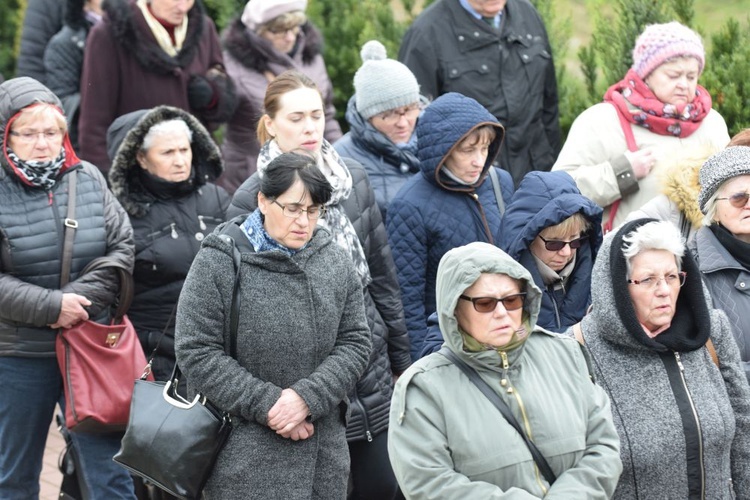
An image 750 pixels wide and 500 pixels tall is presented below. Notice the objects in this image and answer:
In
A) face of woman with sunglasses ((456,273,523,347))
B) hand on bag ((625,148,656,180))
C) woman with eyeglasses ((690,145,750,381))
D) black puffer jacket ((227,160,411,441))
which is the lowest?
black puffer jacket ((227,160,411,441))

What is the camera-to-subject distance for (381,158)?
244 inches

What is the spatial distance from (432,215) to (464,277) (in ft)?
5.66

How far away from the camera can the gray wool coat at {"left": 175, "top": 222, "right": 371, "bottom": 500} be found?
429cm

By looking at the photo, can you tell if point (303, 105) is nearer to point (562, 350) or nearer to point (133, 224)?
point (133, 224)

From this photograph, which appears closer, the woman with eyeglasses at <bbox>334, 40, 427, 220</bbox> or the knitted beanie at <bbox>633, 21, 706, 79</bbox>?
the knitted beanie at <bbox>633, 21, 706, 79</bbox>

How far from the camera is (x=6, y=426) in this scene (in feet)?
17.5

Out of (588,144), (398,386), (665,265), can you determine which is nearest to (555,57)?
(588,144)

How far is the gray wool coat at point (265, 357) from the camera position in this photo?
4.29 meters

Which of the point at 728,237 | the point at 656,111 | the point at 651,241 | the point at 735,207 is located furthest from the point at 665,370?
the point at 656,111

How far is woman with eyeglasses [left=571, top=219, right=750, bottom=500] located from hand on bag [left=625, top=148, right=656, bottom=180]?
171 cm

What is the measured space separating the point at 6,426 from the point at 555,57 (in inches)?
177

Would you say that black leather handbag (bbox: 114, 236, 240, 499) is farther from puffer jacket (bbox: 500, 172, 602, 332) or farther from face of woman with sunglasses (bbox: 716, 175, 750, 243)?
face of woman with sunglasses (bbox: 716, 175, 750, 243)

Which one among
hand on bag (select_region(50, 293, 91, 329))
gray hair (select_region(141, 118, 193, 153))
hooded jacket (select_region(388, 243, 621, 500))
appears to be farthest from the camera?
gray hair (select_region(141, 118, 193, 153))

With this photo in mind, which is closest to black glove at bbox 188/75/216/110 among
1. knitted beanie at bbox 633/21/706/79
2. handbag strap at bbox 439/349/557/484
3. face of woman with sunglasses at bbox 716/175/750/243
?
knitted beanie at bbox 633/21/706/79
